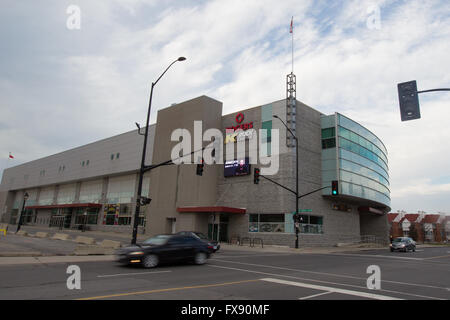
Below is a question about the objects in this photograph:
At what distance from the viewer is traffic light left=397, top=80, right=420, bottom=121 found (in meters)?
11.0

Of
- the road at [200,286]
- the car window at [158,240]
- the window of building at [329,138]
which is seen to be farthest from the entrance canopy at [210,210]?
the road at [200,286]

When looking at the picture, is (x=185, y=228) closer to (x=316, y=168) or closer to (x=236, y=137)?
(x=236, y=137)

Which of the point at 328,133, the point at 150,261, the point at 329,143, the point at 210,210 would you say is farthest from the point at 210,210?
the point at 150,261

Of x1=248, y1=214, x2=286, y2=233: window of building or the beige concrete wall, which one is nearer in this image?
x1=248, y1=214, x2=286, y2=233: window of building

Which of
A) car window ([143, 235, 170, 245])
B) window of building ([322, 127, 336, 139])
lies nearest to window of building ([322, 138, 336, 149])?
window of building ([322, 127, 336, 139])

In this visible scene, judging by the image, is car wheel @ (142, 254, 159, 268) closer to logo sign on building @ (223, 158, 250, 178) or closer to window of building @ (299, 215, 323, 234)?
window of building @ (299, 215, 323, 234)

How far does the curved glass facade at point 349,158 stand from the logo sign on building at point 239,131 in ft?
32.3

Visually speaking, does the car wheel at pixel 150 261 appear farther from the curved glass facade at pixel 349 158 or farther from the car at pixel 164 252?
the curved glass facade at pixel 349 158

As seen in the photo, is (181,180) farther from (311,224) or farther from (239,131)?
(311,224)

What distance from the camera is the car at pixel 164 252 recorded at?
12453 millimetres

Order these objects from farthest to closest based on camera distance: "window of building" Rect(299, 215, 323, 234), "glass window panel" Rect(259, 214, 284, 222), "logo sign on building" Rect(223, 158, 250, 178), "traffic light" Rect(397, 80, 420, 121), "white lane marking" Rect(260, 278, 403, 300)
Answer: "logo sign on building" Rect(223, 158, 250, 178), "window of building" Rect(299, 215, 323, 234), "glass window panel" Rect(259, 214, 284, 222), "traffic light" Rect(397, 80, 420, 121), "white lane marking" Rect(260, 278, 403, 300)

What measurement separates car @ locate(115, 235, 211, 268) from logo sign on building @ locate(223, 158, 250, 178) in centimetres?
2254

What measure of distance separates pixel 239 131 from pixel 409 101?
1115 inches
